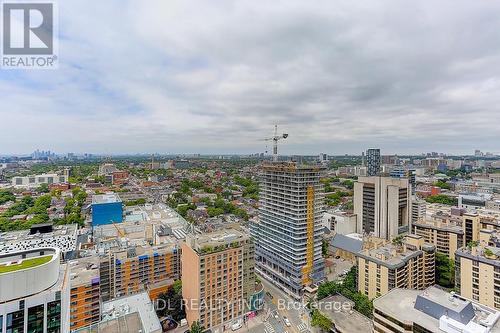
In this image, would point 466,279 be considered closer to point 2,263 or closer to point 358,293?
point 358,293

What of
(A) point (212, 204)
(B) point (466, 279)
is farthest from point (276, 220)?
(A) point (212, 204)

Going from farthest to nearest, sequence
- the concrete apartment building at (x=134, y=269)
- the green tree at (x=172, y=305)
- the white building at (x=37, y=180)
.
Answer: the white building at (x=37, y=180) → the concrete apartment building at (x=134, y=269) → the green tree at (x=172, y=305)

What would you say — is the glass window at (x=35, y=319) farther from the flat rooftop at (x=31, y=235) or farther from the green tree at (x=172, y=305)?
the flat rooftop at (x=31, y=235)

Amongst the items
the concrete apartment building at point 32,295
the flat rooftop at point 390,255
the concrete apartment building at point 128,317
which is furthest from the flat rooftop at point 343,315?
the concrete apartment building at point 32,295

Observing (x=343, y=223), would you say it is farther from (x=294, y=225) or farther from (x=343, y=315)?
(x=343, y=315)

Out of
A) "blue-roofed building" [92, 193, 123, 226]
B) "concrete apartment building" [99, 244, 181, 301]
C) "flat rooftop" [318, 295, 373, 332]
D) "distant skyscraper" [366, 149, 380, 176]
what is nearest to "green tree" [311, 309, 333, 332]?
"flat rooftop" [318, 295, 373, 332]

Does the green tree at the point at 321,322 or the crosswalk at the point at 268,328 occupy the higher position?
the green tree at the point at 321,322

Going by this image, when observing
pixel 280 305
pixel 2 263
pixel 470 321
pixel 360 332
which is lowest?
pixel 280 305
